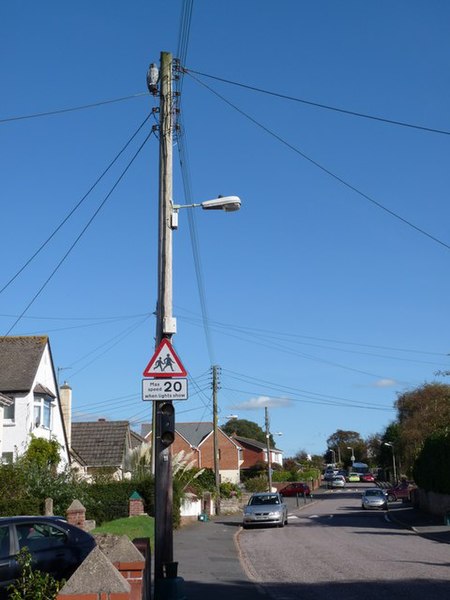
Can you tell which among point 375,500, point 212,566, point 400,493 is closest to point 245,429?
point 400,493

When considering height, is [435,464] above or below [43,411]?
below

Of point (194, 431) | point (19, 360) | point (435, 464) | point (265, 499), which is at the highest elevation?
point (194, 431)

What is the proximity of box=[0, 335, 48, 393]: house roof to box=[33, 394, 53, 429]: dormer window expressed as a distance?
1.09 metres

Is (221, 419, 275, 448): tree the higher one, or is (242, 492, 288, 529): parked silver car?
(221, 419, 275, 448): tree

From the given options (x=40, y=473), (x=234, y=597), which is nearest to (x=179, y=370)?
(x=234, y=597)

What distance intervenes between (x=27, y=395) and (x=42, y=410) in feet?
5.83

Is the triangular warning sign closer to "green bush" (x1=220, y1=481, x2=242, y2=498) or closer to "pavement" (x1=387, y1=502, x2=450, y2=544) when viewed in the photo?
"pavement" (x1=387, y1=502, x2=450, y2=544)

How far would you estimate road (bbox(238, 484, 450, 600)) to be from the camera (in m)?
A: 13.4

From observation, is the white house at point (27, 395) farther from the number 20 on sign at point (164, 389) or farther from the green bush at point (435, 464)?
the number 20 on sign at point (164, 389)

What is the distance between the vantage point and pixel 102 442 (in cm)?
5141

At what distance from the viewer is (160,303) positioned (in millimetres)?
11477

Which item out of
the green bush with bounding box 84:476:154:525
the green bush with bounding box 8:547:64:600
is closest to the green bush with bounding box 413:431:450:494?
the green bush with bounding box 84:476:154:525

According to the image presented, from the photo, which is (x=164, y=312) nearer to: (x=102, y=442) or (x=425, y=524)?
(x=425, y=524)

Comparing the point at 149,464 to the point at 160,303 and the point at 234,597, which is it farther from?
the point at 160,303
